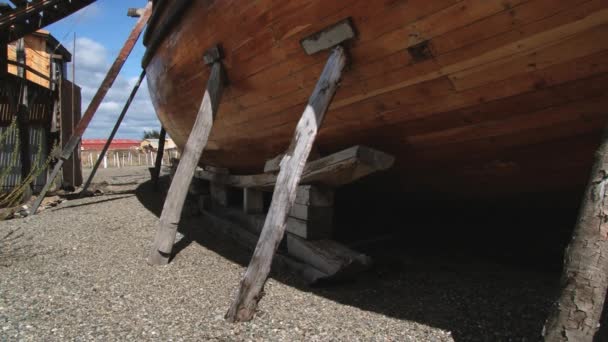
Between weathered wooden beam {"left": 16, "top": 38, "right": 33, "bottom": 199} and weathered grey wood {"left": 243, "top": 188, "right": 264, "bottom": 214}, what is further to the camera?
weathered wooden beam {"left": 16, "top": 38, "right": 33, "bottom": 199}

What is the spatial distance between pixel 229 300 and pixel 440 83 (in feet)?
5.84

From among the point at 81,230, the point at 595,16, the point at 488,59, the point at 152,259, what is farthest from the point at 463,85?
the point at 81,230

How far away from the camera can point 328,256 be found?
9.00 feet

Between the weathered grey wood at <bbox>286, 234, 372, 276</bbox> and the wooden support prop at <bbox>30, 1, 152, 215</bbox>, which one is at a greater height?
the wooden support prop at <bbox>30, 1, 152, 215</bbox>

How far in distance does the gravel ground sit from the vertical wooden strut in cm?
12

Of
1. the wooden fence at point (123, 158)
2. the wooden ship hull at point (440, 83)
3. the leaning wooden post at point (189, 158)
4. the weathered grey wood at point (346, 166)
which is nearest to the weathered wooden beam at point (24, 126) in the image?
the leaning wooden post at point (189, 158)

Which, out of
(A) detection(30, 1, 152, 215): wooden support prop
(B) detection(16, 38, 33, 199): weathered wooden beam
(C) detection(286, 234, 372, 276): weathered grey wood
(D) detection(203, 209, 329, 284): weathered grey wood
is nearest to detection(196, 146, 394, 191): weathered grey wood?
(C) detection(286, 234, 372, 276): weathered grey wood

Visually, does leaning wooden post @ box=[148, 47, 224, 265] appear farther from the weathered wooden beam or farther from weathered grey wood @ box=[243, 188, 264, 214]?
the weathered wooden beam

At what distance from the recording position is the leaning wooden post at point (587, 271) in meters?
1.34

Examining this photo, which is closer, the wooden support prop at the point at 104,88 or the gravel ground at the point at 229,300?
the gravel ground at the point at 229,300

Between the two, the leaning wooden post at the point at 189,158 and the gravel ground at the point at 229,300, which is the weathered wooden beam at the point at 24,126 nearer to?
the gravel ground at the point at 229,300

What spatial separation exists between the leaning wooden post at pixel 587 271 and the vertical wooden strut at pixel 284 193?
1312 mm

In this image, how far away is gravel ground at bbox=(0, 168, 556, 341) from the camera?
2.03 meters

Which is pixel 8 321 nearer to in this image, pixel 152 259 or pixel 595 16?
pixel 152 259
